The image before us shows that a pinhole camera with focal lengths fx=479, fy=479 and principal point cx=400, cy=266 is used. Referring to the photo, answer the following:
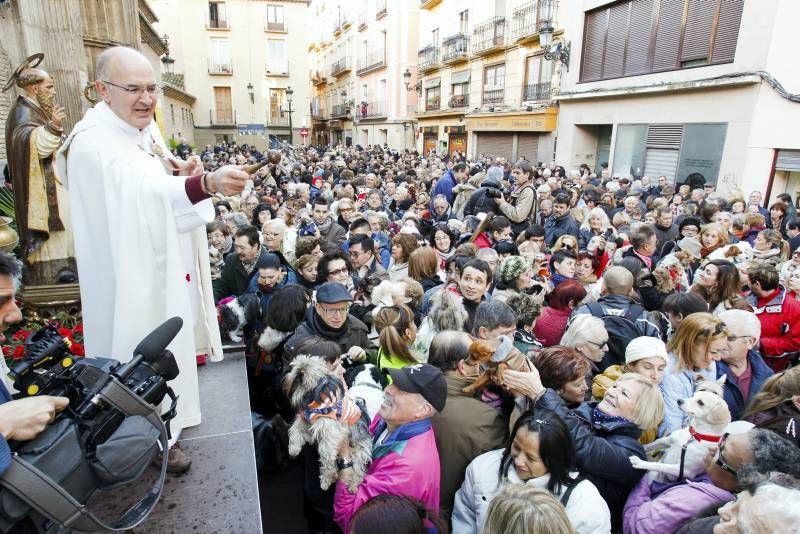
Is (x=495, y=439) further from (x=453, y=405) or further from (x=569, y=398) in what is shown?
(x=569, y=398)

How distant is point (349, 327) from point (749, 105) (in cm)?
1197

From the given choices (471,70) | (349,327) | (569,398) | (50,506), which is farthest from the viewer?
(471,70)

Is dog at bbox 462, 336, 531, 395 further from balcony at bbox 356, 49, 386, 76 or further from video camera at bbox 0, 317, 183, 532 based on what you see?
balcony at bbox 356, 49, 386, 76

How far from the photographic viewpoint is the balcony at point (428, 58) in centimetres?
2700

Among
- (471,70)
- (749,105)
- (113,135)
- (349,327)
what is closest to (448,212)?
(349,327)

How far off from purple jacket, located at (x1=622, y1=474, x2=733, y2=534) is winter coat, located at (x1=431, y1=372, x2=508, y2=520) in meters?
0.64

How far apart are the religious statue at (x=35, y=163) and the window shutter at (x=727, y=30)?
44.3 ft

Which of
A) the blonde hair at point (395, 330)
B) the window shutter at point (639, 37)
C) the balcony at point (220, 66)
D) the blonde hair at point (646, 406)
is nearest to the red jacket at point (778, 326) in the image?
the blonde hair at point (646, 406)

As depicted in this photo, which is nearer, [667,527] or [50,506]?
[50,506]

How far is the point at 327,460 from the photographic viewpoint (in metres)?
2.02

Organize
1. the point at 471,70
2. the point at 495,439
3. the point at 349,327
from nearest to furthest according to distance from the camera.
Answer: the point at 495,439, the point at 349,327, the point at 471,70

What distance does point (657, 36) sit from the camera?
13477 millimetres

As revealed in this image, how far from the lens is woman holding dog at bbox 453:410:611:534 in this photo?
186 centimetres

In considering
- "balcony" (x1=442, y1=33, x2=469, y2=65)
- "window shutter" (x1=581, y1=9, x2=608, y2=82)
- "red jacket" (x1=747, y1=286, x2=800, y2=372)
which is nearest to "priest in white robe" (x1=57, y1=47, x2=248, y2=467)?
"red jacket" (x1=747, y1=286, x2=800, y2=372)
